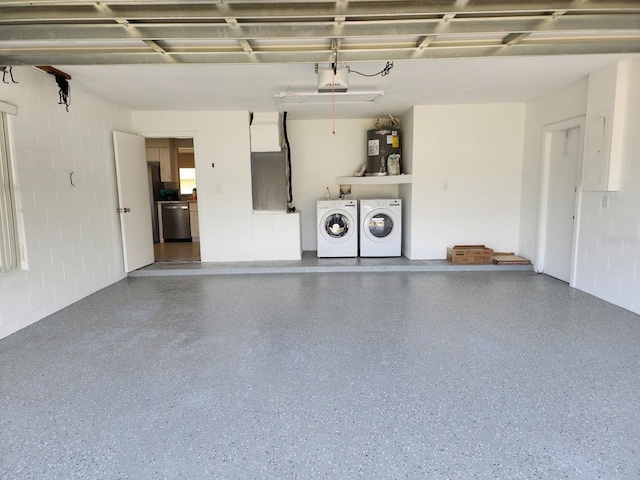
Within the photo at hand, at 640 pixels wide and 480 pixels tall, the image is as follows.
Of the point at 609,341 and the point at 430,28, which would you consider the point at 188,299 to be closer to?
the point at 430,28

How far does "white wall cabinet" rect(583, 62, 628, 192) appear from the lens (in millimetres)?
3689

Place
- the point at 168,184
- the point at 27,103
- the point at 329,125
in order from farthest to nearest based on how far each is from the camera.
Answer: the point at 168,184 < the point at 329,125 < the point at 27,103

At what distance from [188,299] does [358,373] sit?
2530 millimetres

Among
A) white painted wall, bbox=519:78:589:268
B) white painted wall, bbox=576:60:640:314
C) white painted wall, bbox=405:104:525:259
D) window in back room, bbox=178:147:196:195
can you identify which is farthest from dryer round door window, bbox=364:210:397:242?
window in back room, bbox=178:147:196:195

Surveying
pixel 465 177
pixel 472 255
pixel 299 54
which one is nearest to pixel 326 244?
pixel 472 255

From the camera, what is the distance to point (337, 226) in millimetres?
6039

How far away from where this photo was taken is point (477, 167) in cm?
564

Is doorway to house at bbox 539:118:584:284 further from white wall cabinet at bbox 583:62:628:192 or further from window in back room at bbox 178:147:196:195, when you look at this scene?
window in back room at bbox 178:147:196:195


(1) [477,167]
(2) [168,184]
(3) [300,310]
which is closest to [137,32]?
(3) [300,310]

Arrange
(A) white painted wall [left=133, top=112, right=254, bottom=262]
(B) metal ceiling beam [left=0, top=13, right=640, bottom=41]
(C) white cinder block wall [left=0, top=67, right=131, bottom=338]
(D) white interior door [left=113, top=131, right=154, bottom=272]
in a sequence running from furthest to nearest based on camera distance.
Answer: (A) white painted wall [left=133, top=112, right=254, bottom=262] < (D) white interior door [left=113, top=131, right=154, bottom=272] < (C) white cinder block wall [left=0, top=67, right=131, bottom=338] < (B) metal ceiling beam [left=0, top=13, right=640, bottom=41]

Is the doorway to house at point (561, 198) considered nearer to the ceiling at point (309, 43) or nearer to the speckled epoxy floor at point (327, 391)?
the ceiling at point (309, 43)

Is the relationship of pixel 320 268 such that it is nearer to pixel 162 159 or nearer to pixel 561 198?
pixel 561 198

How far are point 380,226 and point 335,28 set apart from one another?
379 centimetres

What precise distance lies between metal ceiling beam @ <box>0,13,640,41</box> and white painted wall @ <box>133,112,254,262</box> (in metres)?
3.19
